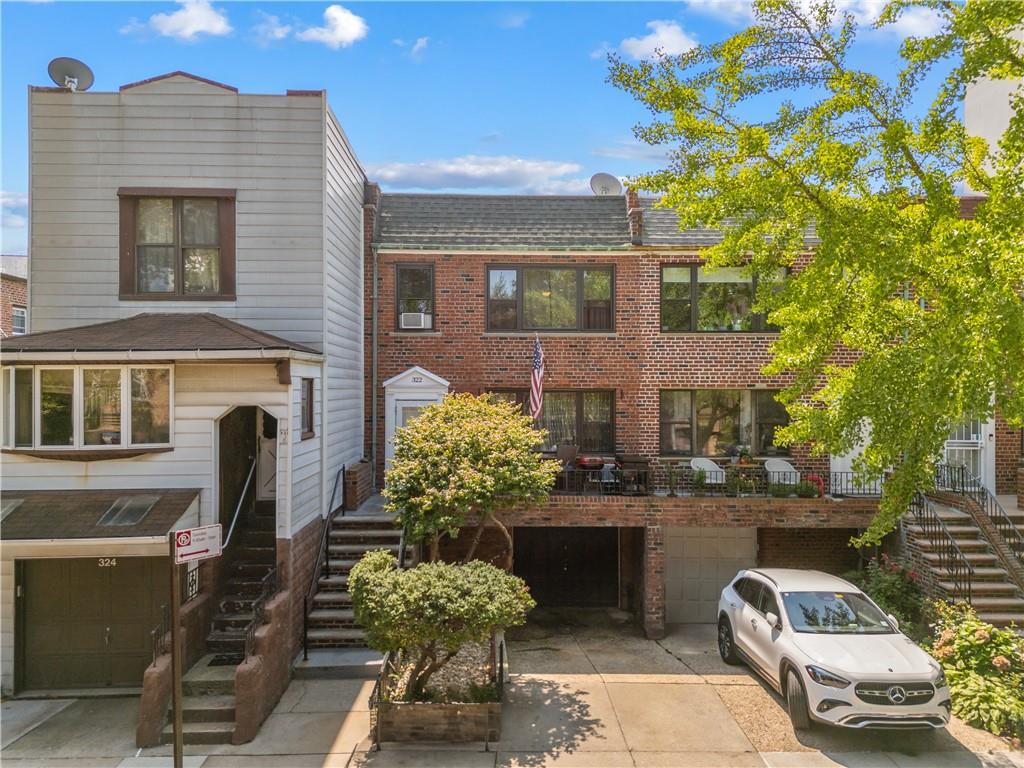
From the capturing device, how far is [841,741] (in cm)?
871

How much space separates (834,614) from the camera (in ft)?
32.3

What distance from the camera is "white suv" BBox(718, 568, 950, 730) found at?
27.5 feet

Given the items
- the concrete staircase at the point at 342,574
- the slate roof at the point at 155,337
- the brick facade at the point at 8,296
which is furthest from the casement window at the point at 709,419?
the brick facade at the point at 8,296

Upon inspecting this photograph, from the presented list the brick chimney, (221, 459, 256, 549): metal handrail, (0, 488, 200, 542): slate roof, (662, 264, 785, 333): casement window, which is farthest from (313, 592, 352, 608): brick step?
the brick chimney

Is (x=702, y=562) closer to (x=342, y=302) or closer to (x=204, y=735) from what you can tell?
(x=342, y=302)

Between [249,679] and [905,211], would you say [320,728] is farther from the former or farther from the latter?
[905,211]

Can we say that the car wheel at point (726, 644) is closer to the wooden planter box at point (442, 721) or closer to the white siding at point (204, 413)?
the wooden planter box at point (442, 721)

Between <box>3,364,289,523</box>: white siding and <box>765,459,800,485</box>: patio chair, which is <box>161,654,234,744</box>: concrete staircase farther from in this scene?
<box>765,459,800,485</box>: patio chair

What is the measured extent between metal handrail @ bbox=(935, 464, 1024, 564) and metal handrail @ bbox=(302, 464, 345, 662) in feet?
39.3

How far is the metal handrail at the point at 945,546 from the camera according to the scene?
11680mm

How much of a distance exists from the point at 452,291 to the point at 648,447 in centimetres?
580

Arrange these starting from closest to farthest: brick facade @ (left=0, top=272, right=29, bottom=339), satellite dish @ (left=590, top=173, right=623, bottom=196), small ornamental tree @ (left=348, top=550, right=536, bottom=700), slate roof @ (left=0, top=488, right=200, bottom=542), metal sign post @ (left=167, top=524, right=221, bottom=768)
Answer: metal sign post @ (left=167, top=524, right=221, bottom=768)
small ornamental tree @ (left=348, top=550, right=536, bottom=700)
slate roof @ (left=0, top=488, right=200, bottom=542)
satellite dish @ (left=590, top=173, right=623, bottom=196)
brick facade @ (left=0, top=272, right=29, bottom=339)

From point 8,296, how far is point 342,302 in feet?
51.9

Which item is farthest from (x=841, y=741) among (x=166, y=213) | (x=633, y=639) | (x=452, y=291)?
(x=166, y=213)
